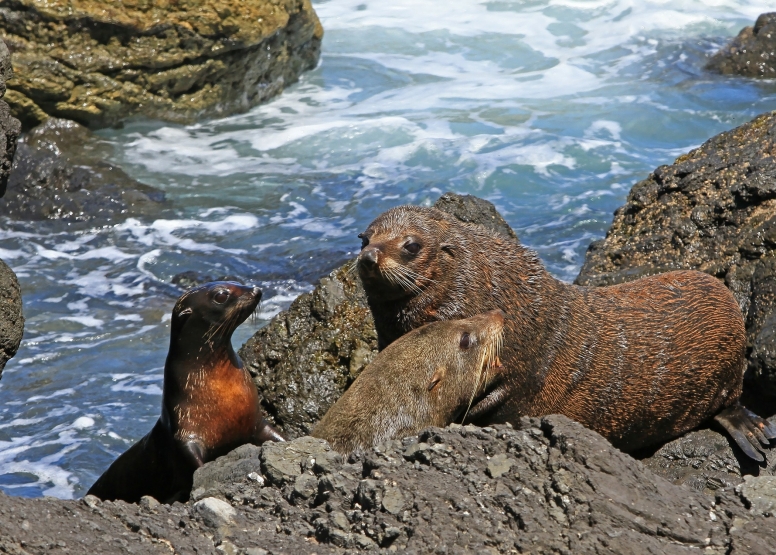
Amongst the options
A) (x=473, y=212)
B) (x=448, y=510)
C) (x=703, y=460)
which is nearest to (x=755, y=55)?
(x=473, y=212)

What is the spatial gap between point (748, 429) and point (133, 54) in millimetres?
11885

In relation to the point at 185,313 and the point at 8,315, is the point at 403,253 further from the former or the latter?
the point at 8,315

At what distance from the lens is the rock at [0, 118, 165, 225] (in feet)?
45.6

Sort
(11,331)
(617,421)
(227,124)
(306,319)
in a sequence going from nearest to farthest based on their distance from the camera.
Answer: (617,421), (11,331), (306,319), (227,124)

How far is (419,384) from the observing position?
555 cm

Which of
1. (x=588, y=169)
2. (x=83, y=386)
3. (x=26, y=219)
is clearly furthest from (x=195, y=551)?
(x=588, y=169)

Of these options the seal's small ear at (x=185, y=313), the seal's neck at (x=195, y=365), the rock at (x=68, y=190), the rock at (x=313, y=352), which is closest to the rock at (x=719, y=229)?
the rock at (x=313, y=352)

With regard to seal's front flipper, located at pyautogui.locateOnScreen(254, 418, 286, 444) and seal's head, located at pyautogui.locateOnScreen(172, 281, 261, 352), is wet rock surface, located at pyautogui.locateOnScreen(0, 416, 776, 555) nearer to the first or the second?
seal's front flipper, located at pyautogui.locateOnScreen(254, 418, 286, 444)

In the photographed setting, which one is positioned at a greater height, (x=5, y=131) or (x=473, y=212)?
(x=5, y=131)

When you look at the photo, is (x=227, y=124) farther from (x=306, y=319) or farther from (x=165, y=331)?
(x=306, y=319)

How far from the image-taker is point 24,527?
390 cm

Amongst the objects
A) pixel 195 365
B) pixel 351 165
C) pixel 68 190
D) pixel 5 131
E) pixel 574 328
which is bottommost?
pixel 351 165

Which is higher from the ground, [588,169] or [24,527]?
[24,527]

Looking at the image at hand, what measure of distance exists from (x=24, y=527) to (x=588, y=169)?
43.0 ft
